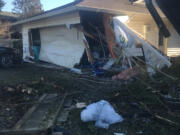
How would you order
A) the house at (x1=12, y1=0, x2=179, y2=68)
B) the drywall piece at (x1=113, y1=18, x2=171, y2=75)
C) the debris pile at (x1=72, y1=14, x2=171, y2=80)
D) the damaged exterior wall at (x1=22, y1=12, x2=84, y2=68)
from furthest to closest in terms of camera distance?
the damaged exterior wall at (x1=22, y1=12, x2=84, y2=68) → the house at (x1=12, y1=0, x2=179, y2=68) → the debris pile at (x1=72, y1=14, x2=171, y2=80) → the drywall piece at (x1=113, y1=18, x2=171, y2=75)

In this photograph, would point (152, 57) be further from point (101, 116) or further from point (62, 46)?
point (62, 46)

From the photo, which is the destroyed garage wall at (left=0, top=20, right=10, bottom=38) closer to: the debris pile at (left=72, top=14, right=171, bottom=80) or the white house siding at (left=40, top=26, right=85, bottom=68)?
the white house siding at (left=40, top=26, right=85, bottom=68)

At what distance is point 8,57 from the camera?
32.5 feet

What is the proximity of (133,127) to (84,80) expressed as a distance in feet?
11.3

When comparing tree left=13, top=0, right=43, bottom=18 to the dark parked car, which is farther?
tree left=13, top=0, right=43, bottom=18

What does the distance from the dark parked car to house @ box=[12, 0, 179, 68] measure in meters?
2.06

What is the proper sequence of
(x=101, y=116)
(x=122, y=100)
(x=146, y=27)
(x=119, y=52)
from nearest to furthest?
1. (x=101, y=116)
2. (x=122, y=100)
3. (x=119, y=52)
4. (x=146, y=27)

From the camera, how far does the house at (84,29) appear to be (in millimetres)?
7715

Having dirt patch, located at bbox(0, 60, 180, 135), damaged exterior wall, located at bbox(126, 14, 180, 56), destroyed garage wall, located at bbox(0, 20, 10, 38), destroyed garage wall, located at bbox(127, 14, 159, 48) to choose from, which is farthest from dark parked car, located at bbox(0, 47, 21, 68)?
destroyed garage wall, located at bbox(0, 20, 10, 38)

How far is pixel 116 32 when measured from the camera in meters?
7.53

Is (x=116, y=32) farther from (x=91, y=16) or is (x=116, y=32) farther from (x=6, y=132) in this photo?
(x=6, y=132)

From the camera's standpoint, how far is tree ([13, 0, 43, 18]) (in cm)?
3369

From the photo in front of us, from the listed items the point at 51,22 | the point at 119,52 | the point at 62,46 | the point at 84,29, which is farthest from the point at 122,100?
the point at 51,22

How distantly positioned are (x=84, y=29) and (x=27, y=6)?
A: 3039 centimetres
